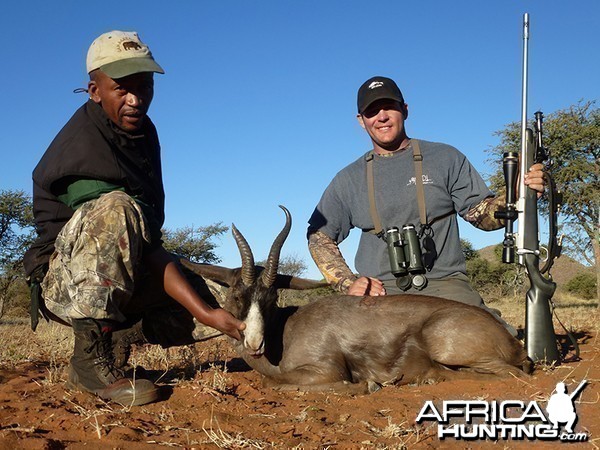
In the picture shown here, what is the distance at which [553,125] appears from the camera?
22.2m

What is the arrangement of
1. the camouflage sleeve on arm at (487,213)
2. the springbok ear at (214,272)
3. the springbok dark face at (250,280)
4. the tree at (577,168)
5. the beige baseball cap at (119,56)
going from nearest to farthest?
Answer: the beige baseball cap at (119,56) < the springbok dark face at (250,280) < the springbok ear at (214,272) < the camouflage sleeve on arm at (487,213) < the tree at (577,168)

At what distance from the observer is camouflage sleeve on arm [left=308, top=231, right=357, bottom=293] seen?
22.2 ft

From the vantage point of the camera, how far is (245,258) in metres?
5.87

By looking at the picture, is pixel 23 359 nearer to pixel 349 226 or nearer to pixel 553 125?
pixel 349 226

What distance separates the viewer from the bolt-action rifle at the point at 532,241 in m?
5.94

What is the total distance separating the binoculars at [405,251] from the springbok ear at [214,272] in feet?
5.07

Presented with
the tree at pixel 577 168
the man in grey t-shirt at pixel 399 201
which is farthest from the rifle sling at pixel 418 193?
the tree at pixel 577 168

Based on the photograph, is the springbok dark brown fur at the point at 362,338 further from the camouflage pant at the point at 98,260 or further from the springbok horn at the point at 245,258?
the camouflage pant at the point at 98,260

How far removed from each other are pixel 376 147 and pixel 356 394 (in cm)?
291

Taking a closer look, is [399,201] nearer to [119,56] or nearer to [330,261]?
[330,261]

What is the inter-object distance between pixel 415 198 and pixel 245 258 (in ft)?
6.51

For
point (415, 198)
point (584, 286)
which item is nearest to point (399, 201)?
point (415, 198)

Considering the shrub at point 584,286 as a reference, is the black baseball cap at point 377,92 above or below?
above

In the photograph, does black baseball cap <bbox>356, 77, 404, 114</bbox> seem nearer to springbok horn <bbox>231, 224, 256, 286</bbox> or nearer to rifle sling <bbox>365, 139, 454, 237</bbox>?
rifle sling <bbox>365, 139, 454, 237</bbox>
